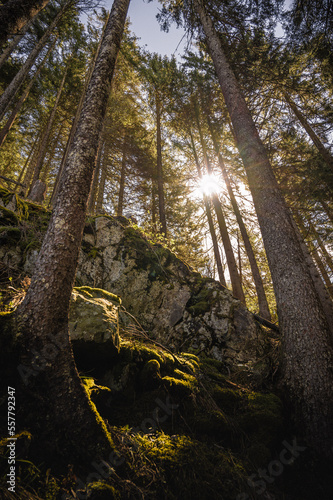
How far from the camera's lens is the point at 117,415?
2.68 m

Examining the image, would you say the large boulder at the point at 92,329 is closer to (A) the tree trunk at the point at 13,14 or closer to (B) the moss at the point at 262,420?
(B) the moss at the point at 262,420

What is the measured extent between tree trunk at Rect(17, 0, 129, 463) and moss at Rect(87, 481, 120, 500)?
285 mm

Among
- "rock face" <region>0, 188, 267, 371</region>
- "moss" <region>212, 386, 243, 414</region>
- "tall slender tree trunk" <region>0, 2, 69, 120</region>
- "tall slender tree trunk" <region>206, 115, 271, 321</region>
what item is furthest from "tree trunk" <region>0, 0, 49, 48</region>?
"tall slender tree trunk" <region>206, 115, 271, 321</region>

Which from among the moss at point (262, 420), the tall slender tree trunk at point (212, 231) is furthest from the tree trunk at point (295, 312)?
the tall slender tree trunk at point (212, 231)

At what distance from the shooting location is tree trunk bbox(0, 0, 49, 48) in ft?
14.1

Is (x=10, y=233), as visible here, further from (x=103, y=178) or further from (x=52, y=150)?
(x=52, y=150)

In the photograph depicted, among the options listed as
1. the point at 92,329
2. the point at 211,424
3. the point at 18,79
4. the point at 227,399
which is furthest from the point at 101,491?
the point at 18,79

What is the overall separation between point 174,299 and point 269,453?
4.40 meters

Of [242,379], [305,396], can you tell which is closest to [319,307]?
[305,396]

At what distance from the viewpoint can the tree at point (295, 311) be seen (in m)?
3.37

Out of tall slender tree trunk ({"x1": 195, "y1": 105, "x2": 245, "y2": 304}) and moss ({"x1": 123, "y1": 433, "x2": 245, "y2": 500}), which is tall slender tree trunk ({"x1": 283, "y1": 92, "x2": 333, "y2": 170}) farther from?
moss ({"x1": 123, "y1": 433, "x2": 245, "y2": 500})

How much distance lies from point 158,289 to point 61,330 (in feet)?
15.6

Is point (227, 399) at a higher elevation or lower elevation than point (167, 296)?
lower

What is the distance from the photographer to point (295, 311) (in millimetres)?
3980
